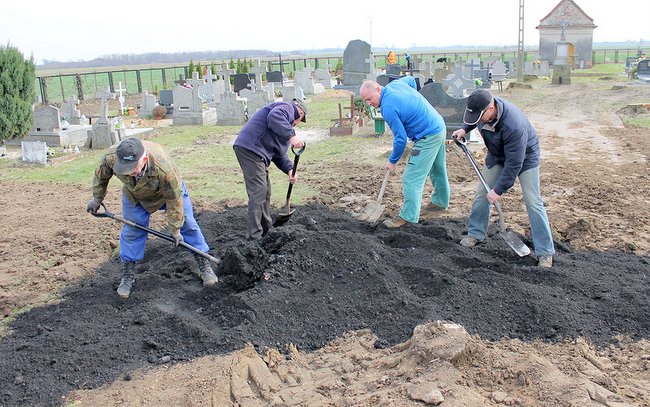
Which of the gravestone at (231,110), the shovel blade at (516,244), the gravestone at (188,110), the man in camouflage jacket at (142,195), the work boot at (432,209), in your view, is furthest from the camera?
the gravestone at (188,110)

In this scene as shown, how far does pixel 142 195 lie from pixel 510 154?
10.4ft

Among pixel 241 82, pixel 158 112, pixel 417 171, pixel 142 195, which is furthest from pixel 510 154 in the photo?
pixel 241 82

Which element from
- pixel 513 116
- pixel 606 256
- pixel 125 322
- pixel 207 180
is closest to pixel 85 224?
pixel 207 180

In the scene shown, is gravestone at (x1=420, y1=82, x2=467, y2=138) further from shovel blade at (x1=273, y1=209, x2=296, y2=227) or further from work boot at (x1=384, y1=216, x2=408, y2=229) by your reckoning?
shovel blade at (x1=273, y1=209, x2=296, y2=227)

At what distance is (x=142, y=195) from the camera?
4785mm

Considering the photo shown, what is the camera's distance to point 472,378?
138 inches

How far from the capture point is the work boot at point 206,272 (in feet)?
17.0

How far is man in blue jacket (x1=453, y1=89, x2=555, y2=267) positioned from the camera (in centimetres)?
Answer: 504

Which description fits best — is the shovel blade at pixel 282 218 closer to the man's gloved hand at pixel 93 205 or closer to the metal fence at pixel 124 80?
the man's gloved hand at pixel 93 205

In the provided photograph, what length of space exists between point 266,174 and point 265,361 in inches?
99.9

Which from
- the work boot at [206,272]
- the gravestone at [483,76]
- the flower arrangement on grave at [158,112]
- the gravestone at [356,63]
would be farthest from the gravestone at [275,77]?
the work boot at [206,272]

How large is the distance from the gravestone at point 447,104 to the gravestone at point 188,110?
24.0 feet

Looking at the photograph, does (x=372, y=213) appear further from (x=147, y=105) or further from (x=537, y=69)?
(x=537, y=69)

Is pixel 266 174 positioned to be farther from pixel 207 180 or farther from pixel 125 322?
pixel 207 180
